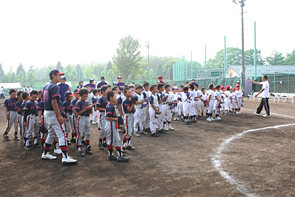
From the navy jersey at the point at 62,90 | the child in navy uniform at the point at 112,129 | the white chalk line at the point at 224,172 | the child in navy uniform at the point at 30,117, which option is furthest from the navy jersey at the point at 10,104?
the white chalk line at the point at 224,172

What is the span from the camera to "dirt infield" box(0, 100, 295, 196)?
3.85 metres

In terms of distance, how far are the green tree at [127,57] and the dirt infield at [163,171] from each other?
5908 cm

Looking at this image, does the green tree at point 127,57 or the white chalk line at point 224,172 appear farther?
the green tree at point 127,57

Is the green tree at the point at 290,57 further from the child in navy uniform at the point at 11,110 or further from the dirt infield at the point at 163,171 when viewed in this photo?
the child in navy uniform at the point at 11,110

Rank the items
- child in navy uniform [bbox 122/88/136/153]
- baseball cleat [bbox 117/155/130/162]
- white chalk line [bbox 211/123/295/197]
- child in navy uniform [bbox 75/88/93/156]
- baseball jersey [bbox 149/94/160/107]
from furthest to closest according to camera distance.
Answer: baseball jersey [bbox 149/94/160/107]
child in navy uniform [bbox 122/88/136/153]
child in navy uniform [bbox 75/88/93/156]
baseball cleat [bbox 117/155/130/162]
white chalk line [bbox 211/123/295/197]

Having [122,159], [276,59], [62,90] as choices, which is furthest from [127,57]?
[122,159]

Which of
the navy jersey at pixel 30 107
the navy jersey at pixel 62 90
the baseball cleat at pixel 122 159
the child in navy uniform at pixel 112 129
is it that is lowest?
the baseball cleat at pixel 122 159

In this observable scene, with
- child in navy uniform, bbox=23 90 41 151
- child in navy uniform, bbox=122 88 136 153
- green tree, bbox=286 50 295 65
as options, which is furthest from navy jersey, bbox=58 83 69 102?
green tree, bbox=286 50 295 65

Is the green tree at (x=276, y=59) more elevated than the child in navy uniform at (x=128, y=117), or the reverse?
the green tree at (x=276, y=59)

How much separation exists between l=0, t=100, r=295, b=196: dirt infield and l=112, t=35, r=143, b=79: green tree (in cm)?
5908

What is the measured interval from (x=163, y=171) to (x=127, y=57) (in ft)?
209

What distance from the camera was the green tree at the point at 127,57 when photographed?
215ft

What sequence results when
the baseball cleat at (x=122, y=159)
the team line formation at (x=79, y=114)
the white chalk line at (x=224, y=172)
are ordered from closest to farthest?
the white chalk line at (x=224, y=172), the team line formation at (x=79, y=114), the baseball cleat at (x=122, y=159)

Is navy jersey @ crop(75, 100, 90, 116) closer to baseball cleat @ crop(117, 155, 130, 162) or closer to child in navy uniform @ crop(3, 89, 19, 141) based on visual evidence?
baseball cleat @ crop(117, 155, 130, 162)
